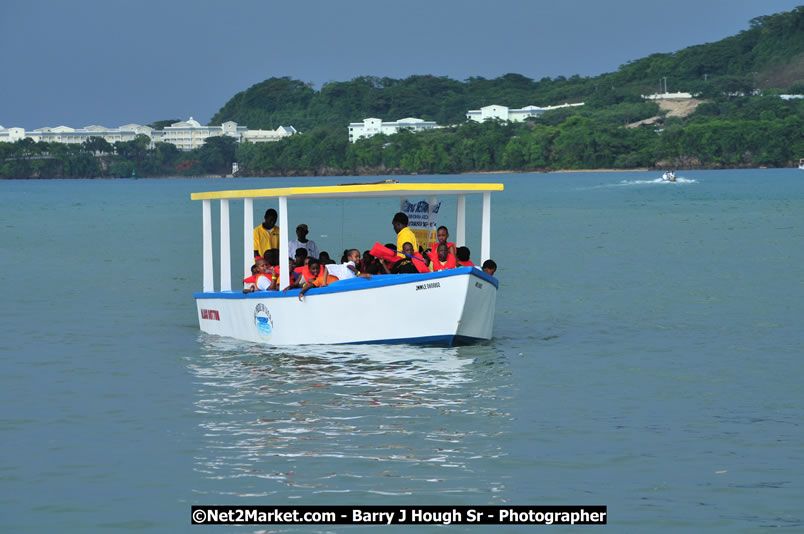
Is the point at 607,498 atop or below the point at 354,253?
below

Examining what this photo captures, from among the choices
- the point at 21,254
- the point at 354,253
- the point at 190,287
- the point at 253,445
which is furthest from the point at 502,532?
the point at 21,254

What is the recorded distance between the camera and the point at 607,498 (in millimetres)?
10586

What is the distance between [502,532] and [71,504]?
381 centimetres

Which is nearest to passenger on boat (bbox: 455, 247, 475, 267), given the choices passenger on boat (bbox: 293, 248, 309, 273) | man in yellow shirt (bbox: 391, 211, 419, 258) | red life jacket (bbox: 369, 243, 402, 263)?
man in yellow shirt (bbox: 391, 211, 419, 258)

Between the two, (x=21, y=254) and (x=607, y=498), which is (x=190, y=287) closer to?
(x=21, y=254)

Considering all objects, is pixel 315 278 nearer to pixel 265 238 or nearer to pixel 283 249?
pixel 283 249

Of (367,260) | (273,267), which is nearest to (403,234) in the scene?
(367,260)

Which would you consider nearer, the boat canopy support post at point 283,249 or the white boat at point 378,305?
the white boat at point 378,305

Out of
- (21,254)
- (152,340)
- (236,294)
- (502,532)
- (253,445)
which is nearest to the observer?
(502,532)

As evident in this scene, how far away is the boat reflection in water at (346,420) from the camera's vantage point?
11242mm

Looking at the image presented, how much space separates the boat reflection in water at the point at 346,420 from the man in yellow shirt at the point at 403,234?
5.30 ft

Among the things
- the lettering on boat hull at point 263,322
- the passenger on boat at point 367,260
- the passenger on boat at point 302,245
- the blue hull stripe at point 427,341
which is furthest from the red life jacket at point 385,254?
the lettering on boat hull at point 263,322

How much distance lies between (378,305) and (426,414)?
3.54 metres

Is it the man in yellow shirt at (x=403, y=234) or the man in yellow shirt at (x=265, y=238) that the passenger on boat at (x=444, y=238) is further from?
the man in yellow shirt at (x=265, y=238)
